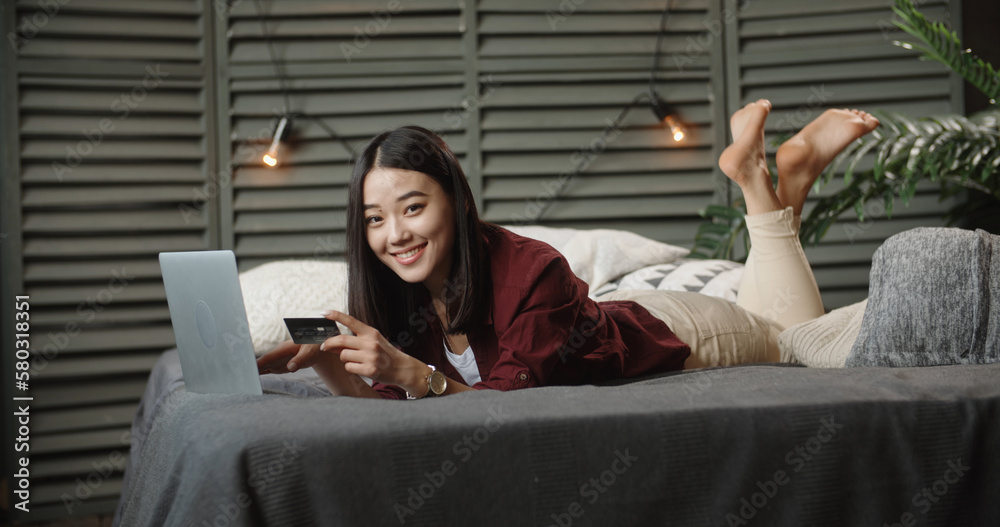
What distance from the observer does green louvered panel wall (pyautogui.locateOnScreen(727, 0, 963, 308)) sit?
279 centimetres

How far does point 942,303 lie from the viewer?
1229 mm

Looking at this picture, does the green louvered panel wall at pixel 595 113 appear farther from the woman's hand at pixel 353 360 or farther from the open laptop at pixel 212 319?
the open laptop at pixel 212 319

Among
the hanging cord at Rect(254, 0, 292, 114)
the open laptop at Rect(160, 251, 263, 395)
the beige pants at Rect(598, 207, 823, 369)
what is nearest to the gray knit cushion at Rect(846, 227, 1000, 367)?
the beige pants at Rect(598, 207, 823, 369)

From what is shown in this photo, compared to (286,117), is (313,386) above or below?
below

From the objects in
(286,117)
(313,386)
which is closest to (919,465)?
(313,386)

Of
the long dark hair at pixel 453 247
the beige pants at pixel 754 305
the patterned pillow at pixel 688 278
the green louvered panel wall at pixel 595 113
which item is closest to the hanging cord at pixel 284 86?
the green louvered panel wall at pixel 595 113

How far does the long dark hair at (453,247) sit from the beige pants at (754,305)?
570mm

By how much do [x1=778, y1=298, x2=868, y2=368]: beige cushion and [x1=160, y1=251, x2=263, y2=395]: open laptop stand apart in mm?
1082

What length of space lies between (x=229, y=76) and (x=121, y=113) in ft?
1.35

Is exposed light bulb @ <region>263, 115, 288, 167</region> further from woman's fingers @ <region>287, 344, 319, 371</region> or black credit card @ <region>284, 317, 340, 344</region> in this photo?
black credit card @ <region>284, 317, 340, 344</region>

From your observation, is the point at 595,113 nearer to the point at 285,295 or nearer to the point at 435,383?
the point at 285,295

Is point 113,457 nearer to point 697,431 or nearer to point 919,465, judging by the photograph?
point 697,431

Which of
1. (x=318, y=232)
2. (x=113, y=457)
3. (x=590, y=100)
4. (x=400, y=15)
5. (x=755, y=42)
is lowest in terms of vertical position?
(x=113, y=457)

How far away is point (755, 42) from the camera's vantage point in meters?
2.88
